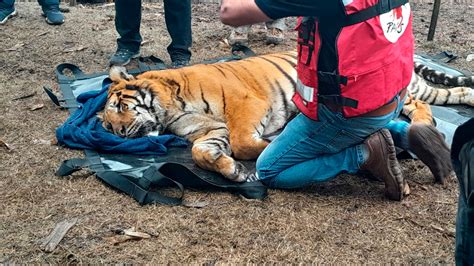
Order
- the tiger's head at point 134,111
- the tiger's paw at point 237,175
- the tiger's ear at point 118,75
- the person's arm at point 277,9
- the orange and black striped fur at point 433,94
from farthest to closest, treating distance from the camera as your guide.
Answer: the tiger's ear at point 118,75 → the orange and black striped fur at point 433,94 → the tiger's head at point 134,111 → the tiger's paw at point 237,175 → the person's arm at point 277,9

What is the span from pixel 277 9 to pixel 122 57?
11.3 ft

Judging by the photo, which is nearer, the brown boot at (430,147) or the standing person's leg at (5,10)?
the brown boot at (430,147)

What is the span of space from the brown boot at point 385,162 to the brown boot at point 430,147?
0.25 metres

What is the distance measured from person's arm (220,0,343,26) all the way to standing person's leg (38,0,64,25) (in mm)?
5190

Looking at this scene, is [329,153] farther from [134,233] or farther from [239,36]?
[239,36]

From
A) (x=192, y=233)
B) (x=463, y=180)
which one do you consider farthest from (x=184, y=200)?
(x=463, y=180)

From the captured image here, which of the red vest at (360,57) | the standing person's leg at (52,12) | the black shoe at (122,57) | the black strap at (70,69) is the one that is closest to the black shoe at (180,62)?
the black shoe at (122,57)

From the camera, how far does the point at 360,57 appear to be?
2920 mm

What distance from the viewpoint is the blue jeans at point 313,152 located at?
329 centimetres

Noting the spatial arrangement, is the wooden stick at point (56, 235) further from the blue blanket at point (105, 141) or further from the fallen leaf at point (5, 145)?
the fallen leaf at point (5, 145)

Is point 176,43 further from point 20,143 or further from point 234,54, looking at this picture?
point 20,143

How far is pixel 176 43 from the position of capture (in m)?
5.80

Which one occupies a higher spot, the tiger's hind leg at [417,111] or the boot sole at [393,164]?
the boot sole at [393,164]

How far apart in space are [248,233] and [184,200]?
0.54m
